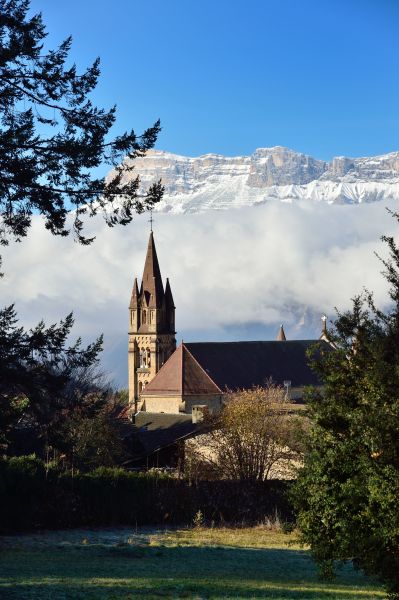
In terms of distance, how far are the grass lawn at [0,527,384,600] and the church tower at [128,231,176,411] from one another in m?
83.9

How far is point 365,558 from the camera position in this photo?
1303 cm

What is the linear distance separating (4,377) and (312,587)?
774cm

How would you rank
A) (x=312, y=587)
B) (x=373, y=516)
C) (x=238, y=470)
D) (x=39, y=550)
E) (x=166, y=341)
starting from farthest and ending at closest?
1. (x=166, y=341)
2. (x=238, y=470)
3. (x=39, y=550)
4. (x=312, y=587)
5. (x=373, y=516)

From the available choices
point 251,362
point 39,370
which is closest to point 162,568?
point 39,370

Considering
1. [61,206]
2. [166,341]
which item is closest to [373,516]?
[61,206]

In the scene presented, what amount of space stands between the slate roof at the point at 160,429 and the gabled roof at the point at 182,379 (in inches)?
1028

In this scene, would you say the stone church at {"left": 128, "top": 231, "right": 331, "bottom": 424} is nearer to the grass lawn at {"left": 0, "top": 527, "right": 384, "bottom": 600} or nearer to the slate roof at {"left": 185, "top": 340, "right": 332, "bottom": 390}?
the slate roof at {"left": 185, "top": 340, "right": 332, "bottom": 390}

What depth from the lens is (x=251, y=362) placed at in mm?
91750

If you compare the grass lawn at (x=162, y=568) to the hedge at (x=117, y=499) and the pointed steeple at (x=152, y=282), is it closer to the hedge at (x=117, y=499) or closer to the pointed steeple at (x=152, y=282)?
the hedge at (x=117, y=499)

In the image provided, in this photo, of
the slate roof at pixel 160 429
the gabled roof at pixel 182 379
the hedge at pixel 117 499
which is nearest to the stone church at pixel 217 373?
the gabled roof at pixel 182 379

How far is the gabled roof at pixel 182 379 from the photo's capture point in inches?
3339

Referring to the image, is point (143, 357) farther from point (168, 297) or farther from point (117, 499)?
point (117, 499)

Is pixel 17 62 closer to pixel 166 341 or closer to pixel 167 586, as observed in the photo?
pixel 167 586

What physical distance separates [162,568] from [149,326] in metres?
96.3
